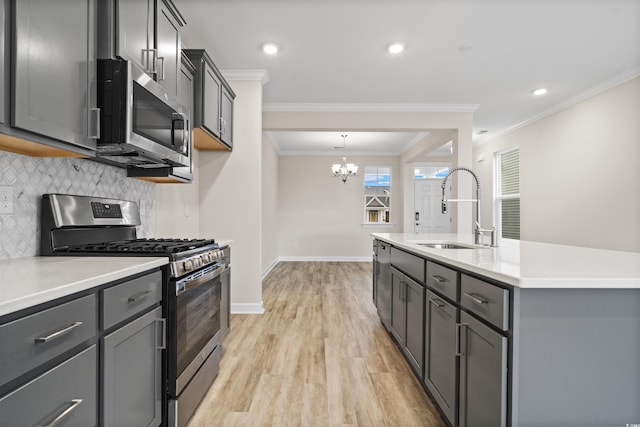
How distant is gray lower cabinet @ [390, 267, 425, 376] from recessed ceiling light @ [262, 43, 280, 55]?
7.57 ft

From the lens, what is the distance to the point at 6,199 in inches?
54.9

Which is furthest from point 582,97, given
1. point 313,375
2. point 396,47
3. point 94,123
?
point 94,123

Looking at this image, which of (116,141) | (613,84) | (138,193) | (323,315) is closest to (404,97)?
(613,84)

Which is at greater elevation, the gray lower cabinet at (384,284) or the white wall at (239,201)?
the white wall at (239,201)

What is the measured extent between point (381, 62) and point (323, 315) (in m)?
2.75

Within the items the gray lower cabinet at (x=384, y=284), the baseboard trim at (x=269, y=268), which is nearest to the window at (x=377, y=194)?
the baseboard trim at (x=269, y=268)

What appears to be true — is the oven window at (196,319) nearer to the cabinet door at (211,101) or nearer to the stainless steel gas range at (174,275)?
the stainless steel gas range at (174,275)

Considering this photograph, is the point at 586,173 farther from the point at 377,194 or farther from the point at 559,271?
the point at 377,194

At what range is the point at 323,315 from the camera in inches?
138

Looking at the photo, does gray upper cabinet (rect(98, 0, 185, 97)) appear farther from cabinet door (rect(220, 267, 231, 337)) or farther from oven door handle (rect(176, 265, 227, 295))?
cabinet door (rect(220, 267, 231, 337))

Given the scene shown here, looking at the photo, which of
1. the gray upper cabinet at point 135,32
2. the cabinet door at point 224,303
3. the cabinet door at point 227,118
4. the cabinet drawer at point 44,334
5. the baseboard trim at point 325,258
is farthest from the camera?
the baseboard trim at point 325,258

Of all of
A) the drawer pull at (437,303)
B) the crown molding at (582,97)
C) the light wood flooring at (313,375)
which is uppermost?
the crown molding at (582,97)

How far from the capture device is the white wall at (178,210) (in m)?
2.73

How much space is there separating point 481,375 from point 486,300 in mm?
→ 296
